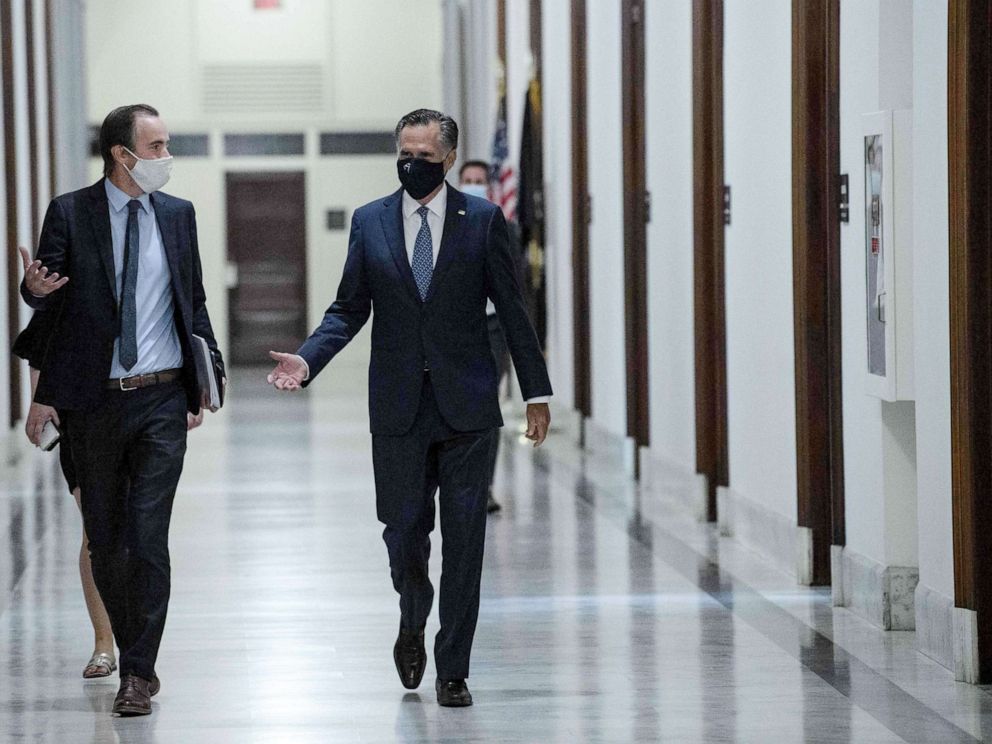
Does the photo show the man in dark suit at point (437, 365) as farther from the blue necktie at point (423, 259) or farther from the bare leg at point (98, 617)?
the bare leg at point (98, 617)

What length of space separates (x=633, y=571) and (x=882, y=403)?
181cm

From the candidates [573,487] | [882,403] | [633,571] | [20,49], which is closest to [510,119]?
[20,49]

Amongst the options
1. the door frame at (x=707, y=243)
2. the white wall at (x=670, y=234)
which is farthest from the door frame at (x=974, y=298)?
the white wall at (x=670, y=234)

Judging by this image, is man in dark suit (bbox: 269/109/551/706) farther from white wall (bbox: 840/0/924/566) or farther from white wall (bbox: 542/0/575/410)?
white wall (bbox: 542/0/575/410)

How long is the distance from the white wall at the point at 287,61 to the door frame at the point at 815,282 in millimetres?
17352

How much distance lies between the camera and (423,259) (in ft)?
17.6

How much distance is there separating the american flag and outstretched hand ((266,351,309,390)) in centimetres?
971

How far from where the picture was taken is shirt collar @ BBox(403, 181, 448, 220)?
17.7 ft

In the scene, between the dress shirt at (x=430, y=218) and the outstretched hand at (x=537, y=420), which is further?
the dress shirt at (x=430, y=218)

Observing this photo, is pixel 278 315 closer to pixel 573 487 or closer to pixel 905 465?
pixel 573 487

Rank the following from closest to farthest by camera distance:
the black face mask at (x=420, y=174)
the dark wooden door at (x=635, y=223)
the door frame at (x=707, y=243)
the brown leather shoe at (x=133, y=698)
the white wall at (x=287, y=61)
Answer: the brown leather shoe at (x=133, y=698), the black face mask at (x=420, y=174), the door frame at (x=707, y=243), the dark wooden door at (x=635, y=223), the white wall at (x=287, y=61)

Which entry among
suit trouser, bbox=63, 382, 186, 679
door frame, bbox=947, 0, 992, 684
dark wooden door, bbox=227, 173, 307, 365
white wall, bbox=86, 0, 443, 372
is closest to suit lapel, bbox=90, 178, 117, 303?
suit trouser, bbox=63, 382, 186, 679

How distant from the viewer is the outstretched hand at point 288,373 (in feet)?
16.7

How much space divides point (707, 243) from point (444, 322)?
13.8ft
